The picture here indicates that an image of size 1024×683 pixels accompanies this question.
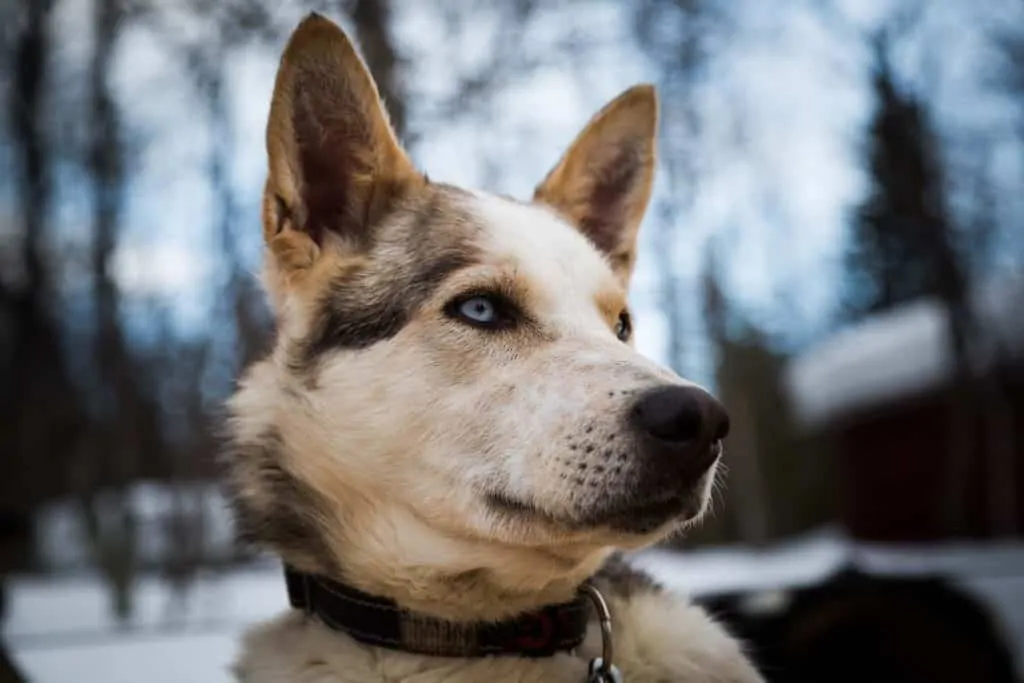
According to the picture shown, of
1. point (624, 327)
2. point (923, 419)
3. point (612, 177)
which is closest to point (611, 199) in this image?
point (612, 177)

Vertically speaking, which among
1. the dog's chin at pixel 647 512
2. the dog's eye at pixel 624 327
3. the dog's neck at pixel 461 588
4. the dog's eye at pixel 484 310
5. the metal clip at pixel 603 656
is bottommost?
the metal clip at pixel 603 656

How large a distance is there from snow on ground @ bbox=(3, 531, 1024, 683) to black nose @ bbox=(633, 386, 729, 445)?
738 mm

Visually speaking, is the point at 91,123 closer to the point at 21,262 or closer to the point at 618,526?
the point at 21,262

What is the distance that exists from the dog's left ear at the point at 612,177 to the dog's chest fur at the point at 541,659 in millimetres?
833

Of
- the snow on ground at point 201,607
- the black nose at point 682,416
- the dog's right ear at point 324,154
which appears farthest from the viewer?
the snow on ground at point 201,607

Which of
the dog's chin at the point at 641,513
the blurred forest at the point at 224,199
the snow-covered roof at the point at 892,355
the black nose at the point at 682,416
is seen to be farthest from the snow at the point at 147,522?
the snow-covered roof at the point at 892,355

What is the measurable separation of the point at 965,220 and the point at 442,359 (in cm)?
412

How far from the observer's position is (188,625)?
376 cm

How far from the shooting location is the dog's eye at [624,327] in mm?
1979

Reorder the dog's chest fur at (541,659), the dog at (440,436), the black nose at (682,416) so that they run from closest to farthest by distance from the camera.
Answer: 1. the black nose at (682,416)
2. the dog at (440,436)
3. the dog's chest fur at (541,659)

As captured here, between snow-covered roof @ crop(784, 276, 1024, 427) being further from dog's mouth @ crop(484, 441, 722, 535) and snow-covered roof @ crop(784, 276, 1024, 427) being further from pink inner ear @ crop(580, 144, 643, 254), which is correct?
dog's mouth @ crop(484, 441, 722, 535)

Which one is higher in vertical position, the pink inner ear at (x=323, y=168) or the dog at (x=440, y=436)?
the pink inner ear at (x=323, y=168)

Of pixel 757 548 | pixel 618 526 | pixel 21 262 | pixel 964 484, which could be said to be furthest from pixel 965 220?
pixel 21 262

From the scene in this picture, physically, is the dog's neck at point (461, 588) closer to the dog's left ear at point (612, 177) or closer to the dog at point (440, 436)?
the dog at point (440, 436)
